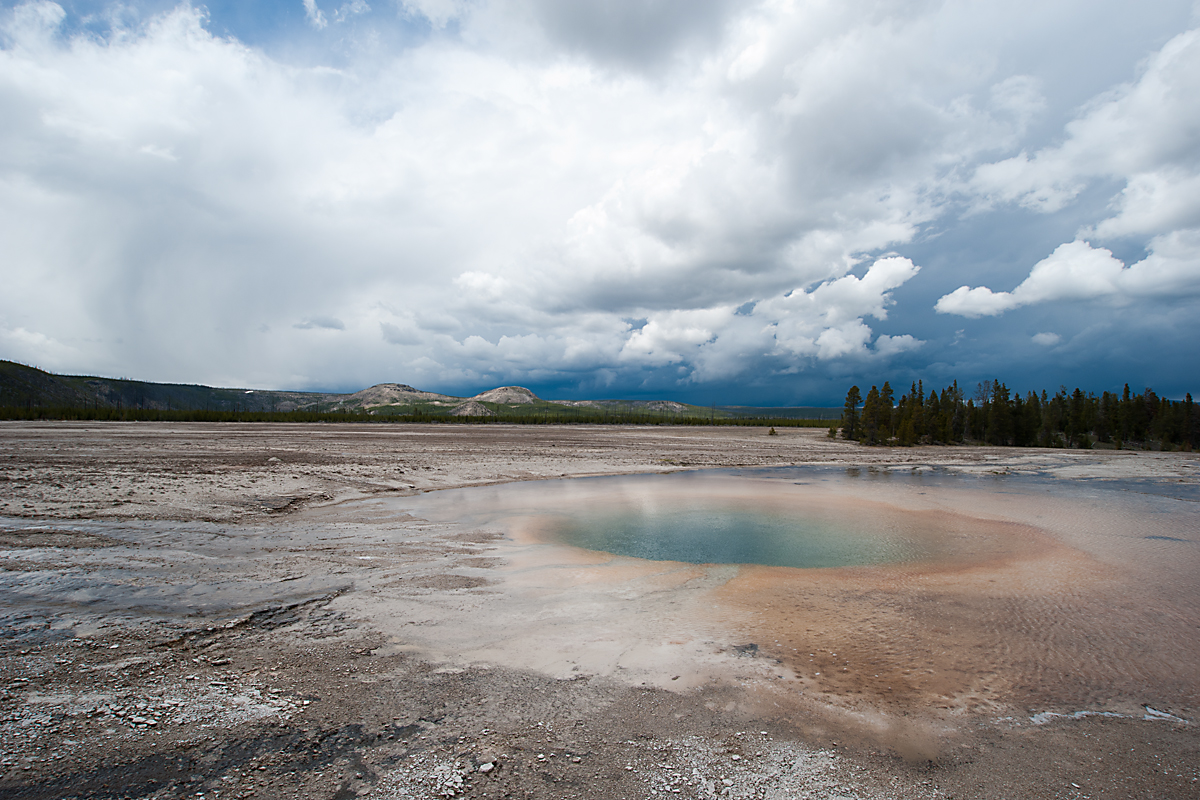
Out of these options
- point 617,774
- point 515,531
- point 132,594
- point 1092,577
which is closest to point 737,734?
point 617,774

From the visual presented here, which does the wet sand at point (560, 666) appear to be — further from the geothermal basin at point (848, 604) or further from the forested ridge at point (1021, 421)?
the forested ridge at point (1021, 421)

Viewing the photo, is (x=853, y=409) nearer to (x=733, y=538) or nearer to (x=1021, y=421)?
(x=1021, y=421)

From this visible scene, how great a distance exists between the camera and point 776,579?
34.2 feet

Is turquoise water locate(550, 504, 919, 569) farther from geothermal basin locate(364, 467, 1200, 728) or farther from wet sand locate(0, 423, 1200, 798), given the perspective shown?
wet sand locate(0, 423, 1200, 798)

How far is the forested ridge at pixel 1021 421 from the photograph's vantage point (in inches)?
2867

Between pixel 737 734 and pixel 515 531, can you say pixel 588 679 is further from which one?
pixel 515 531

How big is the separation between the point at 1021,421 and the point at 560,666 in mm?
96545

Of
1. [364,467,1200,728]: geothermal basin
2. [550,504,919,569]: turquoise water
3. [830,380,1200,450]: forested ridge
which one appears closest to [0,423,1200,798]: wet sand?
[364,467,1200,728]: geothermal basin

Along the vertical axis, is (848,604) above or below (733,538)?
above

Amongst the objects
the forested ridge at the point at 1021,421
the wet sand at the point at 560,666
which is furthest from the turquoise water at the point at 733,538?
the forested ridge at the point at 1021,421

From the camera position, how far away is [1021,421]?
78875mm

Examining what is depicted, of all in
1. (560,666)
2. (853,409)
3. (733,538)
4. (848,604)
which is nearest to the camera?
(560,666)

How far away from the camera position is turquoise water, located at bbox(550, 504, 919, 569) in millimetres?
12250

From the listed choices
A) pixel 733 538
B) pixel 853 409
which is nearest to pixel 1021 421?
pixel 853 409
